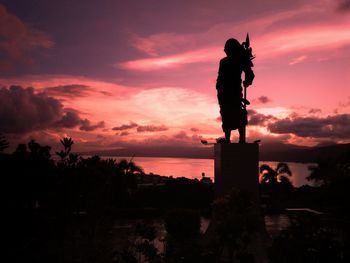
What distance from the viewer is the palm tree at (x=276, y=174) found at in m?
26.1

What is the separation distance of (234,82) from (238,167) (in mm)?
2677

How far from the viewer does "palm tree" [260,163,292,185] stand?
26.1 meters

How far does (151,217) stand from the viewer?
48.1 ft

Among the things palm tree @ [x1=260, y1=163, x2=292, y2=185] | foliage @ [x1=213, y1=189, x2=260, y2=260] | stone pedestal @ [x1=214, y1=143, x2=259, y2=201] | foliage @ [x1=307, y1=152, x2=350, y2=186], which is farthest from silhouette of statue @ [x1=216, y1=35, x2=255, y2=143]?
palm tree @ [x1=260, y1=163, x2=292, y2=185]

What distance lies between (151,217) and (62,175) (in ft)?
27.7

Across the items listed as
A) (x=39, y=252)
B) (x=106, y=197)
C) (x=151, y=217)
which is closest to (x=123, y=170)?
(x=106, y=197)

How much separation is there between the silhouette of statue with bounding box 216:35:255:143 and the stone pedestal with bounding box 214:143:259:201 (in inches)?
25.7

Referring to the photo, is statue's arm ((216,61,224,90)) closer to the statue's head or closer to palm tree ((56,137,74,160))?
the statue's head

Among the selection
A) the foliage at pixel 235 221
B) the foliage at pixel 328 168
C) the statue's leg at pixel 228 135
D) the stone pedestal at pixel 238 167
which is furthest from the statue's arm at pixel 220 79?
the foliage at pixel 328 168

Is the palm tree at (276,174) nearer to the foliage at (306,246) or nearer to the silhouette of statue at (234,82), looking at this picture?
the silhouette of statue at (234,82)

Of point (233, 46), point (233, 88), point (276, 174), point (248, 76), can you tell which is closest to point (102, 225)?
point (233, 88)

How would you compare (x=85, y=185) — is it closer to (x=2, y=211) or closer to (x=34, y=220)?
(x=2, y=211)

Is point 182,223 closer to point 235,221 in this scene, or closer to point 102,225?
point 102,225

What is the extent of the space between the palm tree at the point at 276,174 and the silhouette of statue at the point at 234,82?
1643 cm
